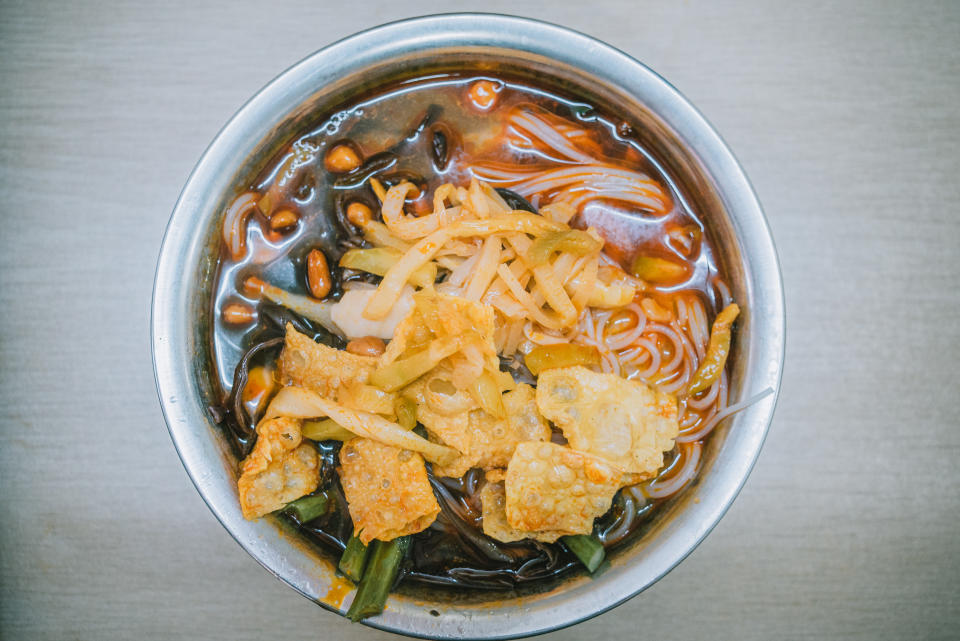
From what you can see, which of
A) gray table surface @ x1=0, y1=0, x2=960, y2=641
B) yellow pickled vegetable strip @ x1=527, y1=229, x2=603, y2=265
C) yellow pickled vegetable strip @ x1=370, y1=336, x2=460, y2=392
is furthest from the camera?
gray table surface @ x1=0, y1=0, x2=960, y2=641

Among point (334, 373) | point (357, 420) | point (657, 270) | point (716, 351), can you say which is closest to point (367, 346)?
point (334, 373)

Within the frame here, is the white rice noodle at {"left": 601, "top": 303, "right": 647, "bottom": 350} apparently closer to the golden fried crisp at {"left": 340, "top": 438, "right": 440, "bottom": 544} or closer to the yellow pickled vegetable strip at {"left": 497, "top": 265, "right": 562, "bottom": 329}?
the yellow pickled vegetable strip at {"left": 497, "top": 265, "right": 562, "bottom": 329}

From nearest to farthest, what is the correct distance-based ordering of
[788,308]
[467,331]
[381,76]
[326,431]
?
[467,331] → [326,431] → [381,76] → [788,308]

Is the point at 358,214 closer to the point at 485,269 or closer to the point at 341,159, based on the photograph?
the point at 341,159

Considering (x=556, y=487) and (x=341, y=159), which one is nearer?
(x=556, y=487)

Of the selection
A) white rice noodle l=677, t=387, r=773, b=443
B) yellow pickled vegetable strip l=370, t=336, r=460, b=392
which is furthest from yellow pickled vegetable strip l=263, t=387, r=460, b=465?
white rice noodle l=677, t=387, r=773, b=443

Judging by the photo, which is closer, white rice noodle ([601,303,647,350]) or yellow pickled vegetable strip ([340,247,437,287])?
yellow pickled vegetable strip ([340,247,437,287])
